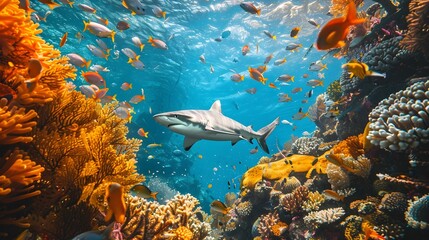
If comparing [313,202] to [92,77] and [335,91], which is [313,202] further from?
[92,77]

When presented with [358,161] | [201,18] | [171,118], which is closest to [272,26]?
[201,18]

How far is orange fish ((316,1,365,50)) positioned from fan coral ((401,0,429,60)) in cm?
200

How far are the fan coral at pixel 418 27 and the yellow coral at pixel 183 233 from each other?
19.1 feet

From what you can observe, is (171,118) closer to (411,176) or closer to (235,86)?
(411,176)

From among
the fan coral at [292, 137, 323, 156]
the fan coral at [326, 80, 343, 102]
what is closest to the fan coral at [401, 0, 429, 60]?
the fan coral at [326, 80, 343, 102]

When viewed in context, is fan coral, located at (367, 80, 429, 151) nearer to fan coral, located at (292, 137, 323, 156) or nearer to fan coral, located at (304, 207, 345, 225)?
fan coral, located at (304, 207, 345, 225)

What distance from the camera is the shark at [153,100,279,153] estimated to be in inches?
153

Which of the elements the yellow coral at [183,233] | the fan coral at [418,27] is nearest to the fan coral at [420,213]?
Answer: the fan coral at [418,27]

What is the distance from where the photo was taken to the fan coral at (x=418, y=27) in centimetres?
471

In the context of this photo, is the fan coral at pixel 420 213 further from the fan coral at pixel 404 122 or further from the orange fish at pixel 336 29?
the orange fish at pixel 336 29

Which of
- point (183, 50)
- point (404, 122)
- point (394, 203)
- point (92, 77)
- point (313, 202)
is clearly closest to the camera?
point (394, 203)

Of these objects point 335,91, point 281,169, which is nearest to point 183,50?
point 335,91

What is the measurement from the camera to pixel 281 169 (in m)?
8.13

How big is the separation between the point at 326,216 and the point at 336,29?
3.84 m
